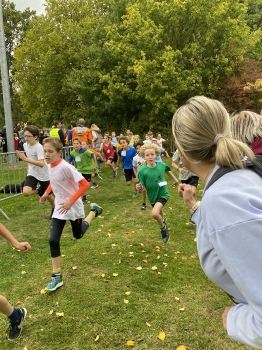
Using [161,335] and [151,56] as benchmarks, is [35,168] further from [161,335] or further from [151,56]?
[151,56]

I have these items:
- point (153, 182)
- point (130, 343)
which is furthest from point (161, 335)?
point (153, 182)

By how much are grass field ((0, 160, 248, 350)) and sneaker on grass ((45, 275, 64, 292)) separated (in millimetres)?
72

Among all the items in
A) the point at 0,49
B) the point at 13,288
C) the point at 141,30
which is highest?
the point at 141,30

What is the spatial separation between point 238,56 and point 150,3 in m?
6.66

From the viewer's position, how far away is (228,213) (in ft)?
3.76

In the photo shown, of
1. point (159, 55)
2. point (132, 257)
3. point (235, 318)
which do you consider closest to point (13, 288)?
point (132, 257)

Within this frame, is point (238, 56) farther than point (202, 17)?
Yes

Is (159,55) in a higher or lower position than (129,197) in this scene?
higher

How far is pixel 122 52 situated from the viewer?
21234 millimetres

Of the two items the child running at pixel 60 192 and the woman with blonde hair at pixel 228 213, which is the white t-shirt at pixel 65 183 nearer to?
the child running at pixel 60 192

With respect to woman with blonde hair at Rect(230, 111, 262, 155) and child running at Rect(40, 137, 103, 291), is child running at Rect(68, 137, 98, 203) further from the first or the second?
woman with blonde hair at Rect(230, 111, 262, 155)

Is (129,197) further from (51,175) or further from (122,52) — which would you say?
(122,52)

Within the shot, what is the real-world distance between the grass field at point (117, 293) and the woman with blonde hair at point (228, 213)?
2191 millimetres

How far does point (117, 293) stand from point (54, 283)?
2.77 ft
